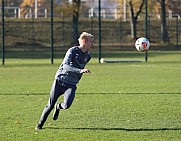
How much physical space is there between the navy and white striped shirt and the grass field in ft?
3.16

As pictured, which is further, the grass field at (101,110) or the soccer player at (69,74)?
the soccer player at (69,74)

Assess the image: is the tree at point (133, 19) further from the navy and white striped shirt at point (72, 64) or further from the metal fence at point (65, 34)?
the navy and white striped shirt at point (72, 64)

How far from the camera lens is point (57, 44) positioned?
178 ft

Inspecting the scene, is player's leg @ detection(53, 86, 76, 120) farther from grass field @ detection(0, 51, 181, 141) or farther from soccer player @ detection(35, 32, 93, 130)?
grass field @ detection(0, 51, 181, 141)

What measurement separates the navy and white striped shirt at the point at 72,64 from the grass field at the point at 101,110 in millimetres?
963

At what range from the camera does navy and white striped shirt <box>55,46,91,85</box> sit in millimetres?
11727

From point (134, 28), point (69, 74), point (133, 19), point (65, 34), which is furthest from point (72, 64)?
point (133, 19)

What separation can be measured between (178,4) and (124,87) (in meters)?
50.6

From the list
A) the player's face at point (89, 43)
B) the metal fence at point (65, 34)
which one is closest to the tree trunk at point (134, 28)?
the metal fence at point (65, 34)

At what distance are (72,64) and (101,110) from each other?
303 cm

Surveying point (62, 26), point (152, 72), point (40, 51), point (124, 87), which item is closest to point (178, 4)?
point (62, 26)

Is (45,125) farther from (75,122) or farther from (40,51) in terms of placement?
(40,51)

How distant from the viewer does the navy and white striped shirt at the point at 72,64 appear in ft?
38.5

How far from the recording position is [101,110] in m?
14.5
